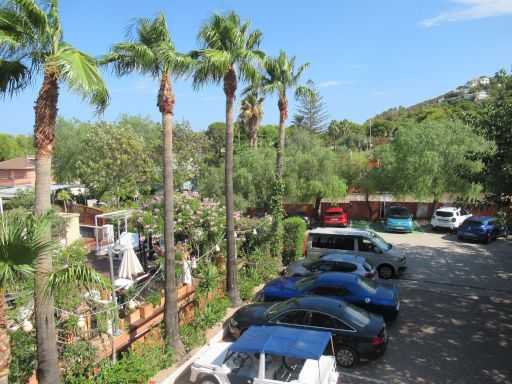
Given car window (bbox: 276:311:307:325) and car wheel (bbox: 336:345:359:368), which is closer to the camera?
car wheel (bbox: 336:345:359:368)

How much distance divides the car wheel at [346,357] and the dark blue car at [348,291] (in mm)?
2089

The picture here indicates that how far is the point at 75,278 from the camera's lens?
17.2 ft

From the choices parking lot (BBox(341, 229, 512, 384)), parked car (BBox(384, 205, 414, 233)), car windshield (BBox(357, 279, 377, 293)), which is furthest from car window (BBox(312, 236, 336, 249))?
parked car (BBox(384, 205, 414, 233))

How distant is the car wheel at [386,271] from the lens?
15.8 meters

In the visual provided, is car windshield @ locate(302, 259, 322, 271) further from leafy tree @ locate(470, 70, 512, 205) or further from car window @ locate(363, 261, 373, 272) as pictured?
leafy tree @ locate(470, 70, 512, 205)

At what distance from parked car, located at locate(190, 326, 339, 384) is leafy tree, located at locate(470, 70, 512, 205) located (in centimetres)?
589

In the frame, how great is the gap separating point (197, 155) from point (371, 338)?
93.2ft

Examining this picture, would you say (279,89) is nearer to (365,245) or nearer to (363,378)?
(365,245)

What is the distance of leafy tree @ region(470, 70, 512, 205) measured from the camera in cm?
1008

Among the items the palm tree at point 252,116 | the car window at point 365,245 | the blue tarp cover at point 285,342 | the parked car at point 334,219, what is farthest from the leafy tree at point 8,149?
the blue tarp cover at point 285,342

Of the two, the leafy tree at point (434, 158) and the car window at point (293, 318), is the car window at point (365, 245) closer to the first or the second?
the car window at point (293, 318)

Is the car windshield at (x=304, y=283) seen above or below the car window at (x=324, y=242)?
below

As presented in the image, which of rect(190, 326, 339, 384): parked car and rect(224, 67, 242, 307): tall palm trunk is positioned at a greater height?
rect(224, 67, 242, 307): tall palm trunk

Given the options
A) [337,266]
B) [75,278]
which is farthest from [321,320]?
[75,278]
